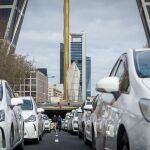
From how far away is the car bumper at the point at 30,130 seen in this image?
16.7 metres

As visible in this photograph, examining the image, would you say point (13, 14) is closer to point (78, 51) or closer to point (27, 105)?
point (78, 51)

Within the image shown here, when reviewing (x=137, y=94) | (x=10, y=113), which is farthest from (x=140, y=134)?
(x=10, y=113)

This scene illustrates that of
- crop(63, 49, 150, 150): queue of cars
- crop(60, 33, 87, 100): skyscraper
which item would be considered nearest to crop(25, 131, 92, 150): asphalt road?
crop(63, 49, 150, 150): queue of cars

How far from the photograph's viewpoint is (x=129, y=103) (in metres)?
6.45

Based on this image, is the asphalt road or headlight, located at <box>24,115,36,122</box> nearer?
the asphalt road

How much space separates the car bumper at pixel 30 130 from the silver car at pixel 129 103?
8729 mm

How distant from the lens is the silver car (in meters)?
5.85

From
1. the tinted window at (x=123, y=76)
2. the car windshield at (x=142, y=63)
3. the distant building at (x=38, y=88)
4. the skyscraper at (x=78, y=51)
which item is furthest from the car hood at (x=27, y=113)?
the skyscraper at (x=78, y=51)

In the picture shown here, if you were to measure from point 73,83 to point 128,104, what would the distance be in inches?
3850

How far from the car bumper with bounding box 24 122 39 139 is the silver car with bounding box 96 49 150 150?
8.73 m

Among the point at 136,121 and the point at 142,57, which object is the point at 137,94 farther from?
the point at 142,57

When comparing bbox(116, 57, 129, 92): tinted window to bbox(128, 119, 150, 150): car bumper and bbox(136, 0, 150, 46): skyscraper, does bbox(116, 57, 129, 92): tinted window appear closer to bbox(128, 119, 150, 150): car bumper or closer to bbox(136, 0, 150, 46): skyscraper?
bbox(128, 119, 150, 150): car bumper

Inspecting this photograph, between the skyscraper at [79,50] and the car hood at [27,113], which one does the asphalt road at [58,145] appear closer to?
the car hood at [27,113]

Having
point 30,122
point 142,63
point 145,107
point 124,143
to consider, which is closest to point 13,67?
point 30,122
